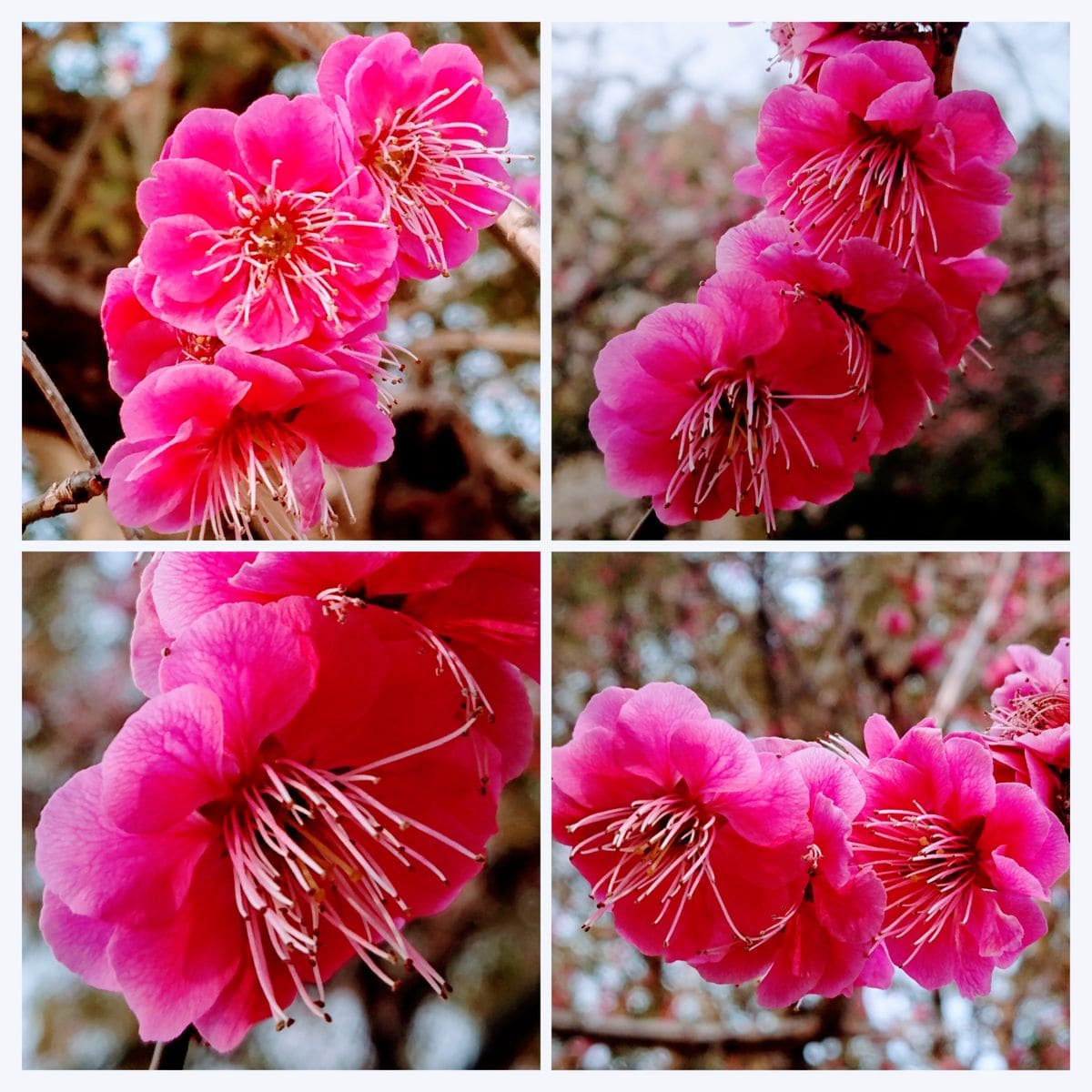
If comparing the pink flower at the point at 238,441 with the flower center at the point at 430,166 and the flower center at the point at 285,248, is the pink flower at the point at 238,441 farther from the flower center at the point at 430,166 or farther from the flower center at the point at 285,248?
the flower center at the point at 430,166

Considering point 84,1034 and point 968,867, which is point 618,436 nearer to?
point 968,867

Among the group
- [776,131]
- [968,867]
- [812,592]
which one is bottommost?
[968,867]

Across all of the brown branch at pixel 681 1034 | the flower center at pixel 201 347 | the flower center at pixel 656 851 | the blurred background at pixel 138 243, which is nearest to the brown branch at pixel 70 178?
the blurred background at pixel 138 243

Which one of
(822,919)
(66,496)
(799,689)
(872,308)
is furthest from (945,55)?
(66,496)

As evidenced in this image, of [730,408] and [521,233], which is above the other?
[521,233]

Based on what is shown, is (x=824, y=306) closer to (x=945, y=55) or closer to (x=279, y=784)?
(x=945, y=55)

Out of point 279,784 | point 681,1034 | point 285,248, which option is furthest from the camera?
point 681,1034

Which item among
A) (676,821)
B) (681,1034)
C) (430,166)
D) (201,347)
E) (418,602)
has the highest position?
(430,166)

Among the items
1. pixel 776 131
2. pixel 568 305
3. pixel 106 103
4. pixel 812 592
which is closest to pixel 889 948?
pixel 812 592
